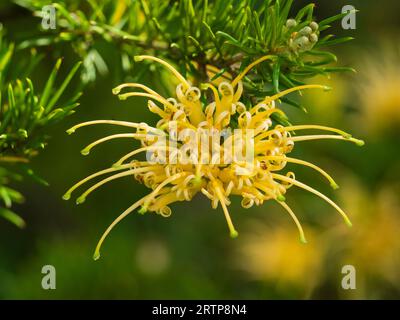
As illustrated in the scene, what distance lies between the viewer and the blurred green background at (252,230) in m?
1.34

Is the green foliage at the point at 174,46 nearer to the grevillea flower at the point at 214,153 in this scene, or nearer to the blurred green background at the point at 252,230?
the grevillea flower at the point at 214,153

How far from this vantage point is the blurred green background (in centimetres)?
134

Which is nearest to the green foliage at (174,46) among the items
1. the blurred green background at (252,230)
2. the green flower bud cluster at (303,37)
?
the green flower bud cluster at (303,37)

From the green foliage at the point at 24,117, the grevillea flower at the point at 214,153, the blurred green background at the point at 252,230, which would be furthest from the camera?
the blurred green background at the point at 252,230

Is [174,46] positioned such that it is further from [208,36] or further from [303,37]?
[303,37]

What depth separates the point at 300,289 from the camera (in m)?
1.37

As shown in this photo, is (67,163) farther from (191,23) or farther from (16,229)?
(191,23)

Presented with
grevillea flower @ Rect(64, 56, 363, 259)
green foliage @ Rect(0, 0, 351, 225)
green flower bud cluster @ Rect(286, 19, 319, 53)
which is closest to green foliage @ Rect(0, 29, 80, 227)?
green foliage @ Rect(0, 0, 351, 225)

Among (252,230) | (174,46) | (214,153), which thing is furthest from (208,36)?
(252,230)

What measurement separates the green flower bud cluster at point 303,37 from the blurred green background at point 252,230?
58 cm

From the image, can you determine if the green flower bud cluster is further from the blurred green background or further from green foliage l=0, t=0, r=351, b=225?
the blurred green background

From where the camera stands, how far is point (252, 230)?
1606 mm

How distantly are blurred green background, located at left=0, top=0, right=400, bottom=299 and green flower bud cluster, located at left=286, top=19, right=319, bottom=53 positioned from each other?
22.9 inches
